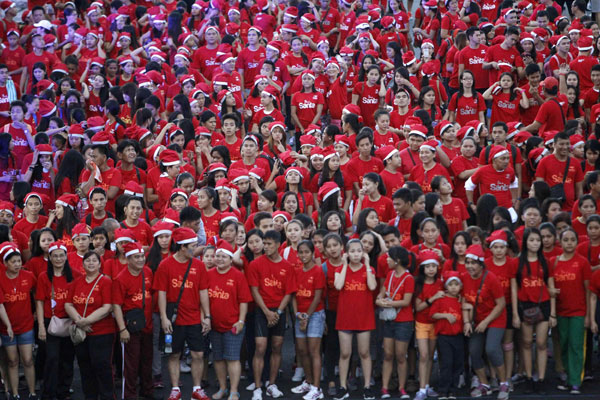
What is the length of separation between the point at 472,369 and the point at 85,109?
31.9 ft

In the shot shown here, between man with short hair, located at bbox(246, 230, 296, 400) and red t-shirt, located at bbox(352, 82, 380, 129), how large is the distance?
20.6ft

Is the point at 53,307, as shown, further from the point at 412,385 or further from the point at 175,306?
the point at 412,385

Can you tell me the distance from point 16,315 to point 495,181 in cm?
642

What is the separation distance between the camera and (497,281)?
1134cm

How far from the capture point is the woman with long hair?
11.6 m

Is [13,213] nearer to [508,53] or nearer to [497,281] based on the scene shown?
[497,281]

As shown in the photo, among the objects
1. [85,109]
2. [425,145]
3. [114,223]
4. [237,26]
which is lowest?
[114,223]

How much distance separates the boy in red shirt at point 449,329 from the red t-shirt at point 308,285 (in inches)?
50.2

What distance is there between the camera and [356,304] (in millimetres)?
11438

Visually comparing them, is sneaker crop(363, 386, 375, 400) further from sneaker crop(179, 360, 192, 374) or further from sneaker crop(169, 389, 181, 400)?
sneaker crop(179, 360, 192, 374)

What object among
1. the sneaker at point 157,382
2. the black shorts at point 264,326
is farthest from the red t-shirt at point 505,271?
the sneaker at point 157,382

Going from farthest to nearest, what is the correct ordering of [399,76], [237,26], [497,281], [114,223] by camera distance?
[237,26]
[399,76]
[114,223]
[497,281]

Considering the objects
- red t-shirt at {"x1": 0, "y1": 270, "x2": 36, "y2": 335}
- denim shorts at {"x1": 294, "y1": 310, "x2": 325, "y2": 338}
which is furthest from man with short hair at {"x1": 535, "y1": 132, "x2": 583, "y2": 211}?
red t-shirt at {"x1": 0, "y1": 270, "x2": 36, "y2": 335}

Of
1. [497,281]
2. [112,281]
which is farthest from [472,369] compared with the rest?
[112,281]
